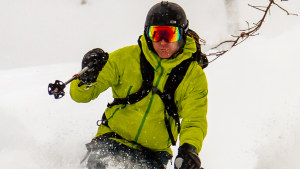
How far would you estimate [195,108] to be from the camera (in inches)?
129

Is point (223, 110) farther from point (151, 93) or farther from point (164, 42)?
point (164, 42)

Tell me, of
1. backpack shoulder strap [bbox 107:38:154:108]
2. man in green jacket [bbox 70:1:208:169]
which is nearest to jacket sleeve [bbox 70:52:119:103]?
man in green jacket [bbox 70:1:208:169]

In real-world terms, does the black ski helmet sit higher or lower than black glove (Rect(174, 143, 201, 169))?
higher

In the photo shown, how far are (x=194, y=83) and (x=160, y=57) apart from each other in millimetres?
444

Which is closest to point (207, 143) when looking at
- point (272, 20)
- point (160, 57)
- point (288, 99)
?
point (288, 99)

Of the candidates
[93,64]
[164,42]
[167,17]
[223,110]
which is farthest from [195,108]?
[223,110]

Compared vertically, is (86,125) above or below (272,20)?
below

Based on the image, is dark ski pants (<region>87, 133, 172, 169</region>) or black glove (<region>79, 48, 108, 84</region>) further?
dark ski pants (<region>87, 133, 172, 169</region>)

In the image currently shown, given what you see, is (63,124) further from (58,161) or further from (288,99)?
(288,99)

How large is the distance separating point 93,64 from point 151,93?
0.71 m

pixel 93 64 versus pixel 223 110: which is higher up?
pixel 93 64

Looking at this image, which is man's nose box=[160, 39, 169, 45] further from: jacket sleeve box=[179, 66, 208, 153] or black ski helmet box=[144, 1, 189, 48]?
jacket sleeve box=[179, 66, 208, 153]

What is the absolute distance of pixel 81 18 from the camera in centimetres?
1434

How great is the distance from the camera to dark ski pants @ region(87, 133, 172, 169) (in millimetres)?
3387
